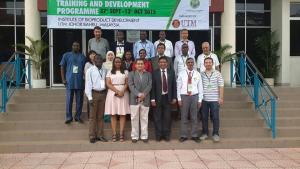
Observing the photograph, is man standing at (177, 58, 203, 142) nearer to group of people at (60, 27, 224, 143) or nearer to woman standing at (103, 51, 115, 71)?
group of people at (60, 27, 224, 143)

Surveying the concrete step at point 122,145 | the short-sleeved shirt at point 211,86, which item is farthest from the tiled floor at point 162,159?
the short-sleeved shirt at point 211,86

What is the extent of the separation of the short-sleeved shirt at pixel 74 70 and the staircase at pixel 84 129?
926 mm

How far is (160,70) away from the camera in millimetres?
8625

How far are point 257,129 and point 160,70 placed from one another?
8.70 feet

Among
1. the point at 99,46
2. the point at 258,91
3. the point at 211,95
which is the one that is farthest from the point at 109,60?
the point at 258,91

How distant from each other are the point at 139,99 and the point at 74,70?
1.76m

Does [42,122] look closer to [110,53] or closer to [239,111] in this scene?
[110,53]

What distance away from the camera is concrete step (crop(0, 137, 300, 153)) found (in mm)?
8391

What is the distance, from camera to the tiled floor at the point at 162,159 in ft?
23.5

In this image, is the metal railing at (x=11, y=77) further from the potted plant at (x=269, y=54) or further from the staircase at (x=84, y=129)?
the potted plant at (x=269, y=54)

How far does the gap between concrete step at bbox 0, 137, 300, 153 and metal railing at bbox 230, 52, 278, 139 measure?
536 millimetres

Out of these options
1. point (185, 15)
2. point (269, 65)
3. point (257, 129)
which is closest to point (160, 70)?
point (257, 129)

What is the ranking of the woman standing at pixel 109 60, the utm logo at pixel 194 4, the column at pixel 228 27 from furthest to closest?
the column at pixel 228 27, the utm logo at pixel 194 4, the woman standing at pixel 109 60

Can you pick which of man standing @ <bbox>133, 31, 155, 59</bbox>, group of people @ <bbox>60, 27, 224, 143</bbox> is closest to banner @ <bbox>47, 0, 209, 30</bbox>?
man standing @ <bbox>133, 31, 155, 59</bbox>
